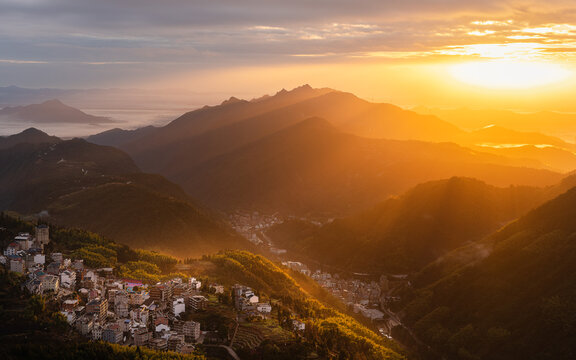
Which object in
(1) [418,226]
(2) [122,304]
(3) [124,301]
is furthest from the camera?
(1) [418,226]

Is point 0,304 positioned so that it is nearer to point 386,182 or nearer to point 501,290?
point 501,290

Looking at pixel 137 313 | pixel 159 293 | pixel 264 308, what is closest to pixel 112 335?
pixel 137 313

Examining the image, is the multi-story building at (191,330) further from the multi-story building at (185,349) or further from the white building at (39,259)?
the white building at (39,259)

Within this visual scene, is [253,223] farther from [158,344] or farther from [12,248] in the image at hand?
[158,344]

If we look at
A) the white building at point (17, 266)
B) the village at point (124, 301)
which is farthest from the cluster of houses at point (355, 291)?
the white building at point (17, 266)

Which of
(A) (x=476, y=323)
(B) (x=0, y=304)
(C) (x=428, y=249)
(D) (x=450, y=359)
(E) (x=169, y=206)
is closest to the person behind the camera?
(B) (x=0, y=304)

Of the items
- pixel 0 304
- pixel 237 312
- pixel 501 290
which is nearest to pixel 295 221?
pixel 501 290
